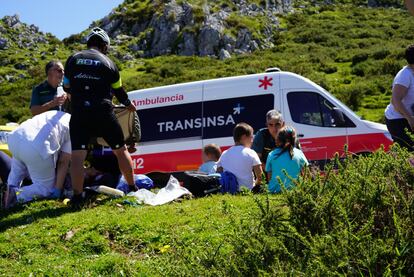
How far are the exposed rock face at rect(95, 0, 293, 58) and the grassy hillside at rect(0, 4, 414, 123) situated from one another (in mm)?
2582

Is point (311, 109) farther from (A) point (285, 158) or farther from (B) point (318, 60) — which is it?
(B) point (318, 60)

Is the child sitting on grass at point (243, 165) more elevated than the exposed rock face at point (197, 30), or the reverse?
the exposed rock face at point (197, 30)

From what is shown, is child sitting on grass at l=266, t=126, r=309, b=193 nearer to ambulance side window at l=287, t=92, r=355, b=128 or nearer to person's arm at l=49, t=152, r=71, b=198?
person's arm at l=49, t=152, r=71, b=198

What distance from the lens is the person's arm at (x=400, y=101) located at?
6195 mm

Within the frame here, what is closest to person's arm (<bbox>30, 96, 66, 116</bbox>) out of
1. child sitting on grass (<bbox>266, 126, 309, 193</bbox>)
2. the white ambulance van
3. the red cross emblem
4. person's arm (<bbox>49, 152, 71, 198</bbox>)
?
person's arm (<bbox>49, 152, 71, 198</bbox>)

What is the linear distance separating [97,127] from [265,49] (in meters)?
59.0

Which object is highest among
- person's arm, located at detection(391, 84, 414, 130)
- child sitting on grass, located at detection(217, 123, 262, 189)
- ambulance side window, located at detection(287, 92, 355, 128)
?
person's arm, located at detection(391, 84, 414, 130)

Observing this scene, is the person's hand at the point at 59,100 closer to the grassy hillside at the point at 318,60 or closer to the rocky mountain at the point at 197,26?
the grassy hillside at the point at 318,60

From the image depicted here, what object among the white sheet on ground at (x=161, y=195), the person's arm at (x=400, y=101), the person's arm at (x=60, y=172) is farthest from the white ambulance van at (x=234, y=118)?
the person's arm at (x=60, y=172)

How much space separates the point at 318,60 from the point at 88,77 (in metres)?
44.0

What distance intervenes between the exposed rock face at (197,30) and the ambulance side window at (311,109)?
50.9 meters

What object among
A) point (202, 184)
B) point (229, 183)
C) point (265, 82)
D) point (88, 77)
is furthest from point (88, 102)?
point (265, 82)

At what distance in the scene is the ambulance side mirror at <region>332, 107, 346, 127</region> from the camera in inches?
422

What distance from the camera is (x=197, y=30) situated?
7100cm
